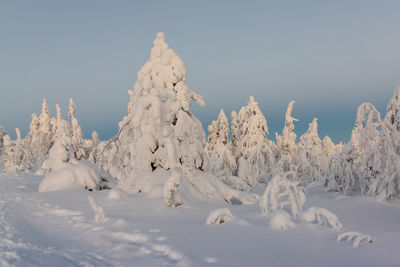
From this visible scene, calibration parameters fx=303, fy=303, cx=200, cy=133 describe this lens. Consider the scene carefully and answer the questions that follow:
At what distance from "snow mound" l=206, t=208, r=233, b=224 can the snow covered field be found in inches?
6.7

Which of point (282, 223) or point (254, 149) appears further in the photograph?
point (254, 149)

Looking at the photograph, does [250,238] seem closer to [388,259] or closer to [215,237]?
[215,237]

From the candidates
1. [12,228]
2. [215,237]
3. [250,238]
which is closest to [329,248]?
[250,238]

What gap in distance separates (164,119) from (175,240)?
8.65 meters

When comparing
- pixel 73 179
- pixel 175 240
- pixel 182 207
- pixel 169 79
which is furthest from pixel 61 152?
pixel 175 240

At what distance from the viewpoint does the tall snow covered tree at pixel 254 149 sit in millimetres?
27578

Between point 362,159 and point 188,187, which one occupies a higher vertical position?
point 362,159

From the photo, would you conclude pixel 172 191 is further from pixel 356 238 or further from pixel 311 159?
pixel 311 159

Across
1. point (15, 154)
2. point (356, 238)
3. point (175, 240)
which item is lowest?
point (175, 240)

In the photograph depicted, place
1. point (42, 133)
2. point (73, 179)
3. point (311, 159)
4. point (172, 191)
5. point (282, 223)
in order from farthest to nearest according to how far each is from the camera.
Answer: point (42, 133), point (311, 159), point (73, 179), point (172, 191), point (282, 223)

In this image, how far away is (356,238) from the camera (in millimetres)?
5371

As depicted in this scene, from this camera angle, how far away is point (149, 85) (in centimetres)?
1473

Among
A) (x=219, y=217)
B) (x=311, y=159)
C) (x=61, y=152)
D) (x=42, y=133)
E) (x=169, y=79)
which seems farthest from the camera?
(x=42, y=133)

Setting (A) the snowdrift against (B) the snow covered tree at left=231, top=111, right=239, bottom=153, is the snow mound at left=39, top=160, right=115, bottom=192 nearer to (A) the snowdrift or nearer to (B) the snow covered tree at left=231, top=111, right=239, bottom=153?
(A) the snowdrift
